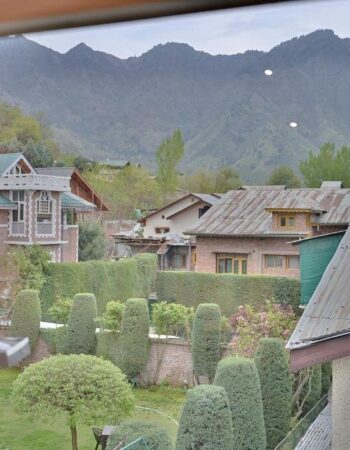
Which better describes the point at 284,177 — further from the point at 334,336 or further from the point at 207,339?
the point at 207,339

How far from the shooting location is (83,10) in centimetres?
69

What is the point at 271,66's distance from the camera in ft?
6.31

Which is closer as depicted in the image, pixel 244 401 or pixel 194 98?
pixel 194 98

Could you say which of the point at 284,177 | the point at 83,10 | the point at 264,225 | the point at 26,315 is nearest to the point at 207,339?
the point at 264,225

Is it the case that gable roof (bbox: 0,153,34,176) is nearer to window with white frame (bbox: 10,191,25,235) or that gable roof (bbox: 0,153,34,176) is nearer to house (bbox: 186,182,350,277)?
window with white frame (bbox: 10,191,25,235)

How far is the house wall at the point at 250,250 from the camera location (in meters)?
2.19

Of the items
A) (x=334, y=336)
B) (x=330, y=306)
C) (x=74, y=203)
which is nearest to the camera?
(x=334, y=336)

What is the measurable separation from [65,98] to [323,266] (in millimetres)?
1079

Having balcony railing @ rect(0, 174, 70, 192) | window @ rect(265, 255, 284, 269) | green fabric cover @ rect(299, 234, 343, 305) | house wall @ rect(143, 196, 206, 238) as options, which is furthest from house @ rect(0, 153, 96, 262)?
green fabric cover @ rect(299, 234, 343, 305)

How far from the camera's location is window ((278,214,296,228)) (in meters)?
2.15

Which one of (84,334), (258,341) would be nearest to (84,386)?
(84,334)

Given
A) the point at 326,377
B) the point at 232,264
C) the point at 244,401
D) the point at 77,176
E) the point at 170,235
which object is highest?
the point at 77,176

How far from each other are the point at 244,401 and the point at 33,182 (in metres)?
1.14

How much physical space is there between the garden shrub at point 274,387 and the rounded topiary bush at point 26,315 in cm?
89
